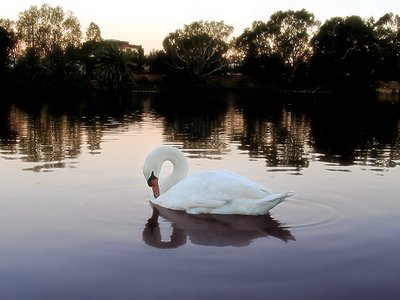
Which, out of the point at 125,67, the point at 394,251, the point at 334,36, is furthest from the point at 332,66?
the point at 394,251

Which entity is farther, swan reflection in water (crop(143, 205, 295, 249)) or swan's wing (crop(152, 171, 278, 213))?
swan's wing (crop(152, 171, 278, 213))

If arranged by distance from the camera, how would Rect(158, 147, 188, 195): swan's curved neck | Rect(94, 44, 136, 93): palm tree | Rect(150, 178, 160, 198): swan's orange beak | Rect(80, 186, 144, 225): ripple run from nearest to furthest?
Rect(80, 186, 144, 225): ripple → Rect(150, 178, 160, 198): swan's orange beak → Rect(158, 147, 188, 195): swan's curved neck → Rect(94, 44, 136, 93): palm tree

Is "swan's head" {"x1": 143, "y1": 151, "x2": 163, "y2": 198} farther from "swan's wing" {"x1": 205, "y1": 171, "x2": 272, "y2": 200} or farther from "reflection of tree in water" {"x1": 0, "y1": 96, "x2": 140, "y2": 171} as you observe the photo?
"reflection of tree in water" {"x1": 0, "y1": 96, "x2": 140, "y2": 171}

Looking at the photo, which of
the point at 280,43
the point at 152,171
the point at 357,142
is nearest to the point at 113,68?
the point at 280,43

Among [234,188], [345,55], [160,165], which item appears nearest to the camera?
[234,188]

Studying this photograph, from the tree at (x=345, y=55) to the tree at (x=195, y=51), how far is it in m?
16.3

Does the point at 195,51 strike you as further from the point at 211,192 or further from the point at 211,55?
the point at 211,192

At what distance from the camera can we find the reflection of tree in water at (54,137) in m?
15.6

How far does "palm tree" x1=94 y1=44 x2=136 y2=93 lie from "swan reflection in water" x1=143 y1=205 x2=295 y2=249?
71045 mm

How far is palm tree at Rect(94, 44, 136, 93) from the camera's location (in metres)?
79.5

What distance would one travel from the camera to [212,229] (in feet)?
27.1

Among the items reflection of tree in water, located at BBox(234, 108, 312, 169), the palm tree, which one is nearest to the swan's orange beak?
reflection of tree in water, located at BBox(234, 108, 312, 169)

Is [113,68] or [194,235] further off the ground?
[113,68]

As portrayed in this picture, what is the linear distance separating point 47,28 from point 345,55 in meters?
46.9
